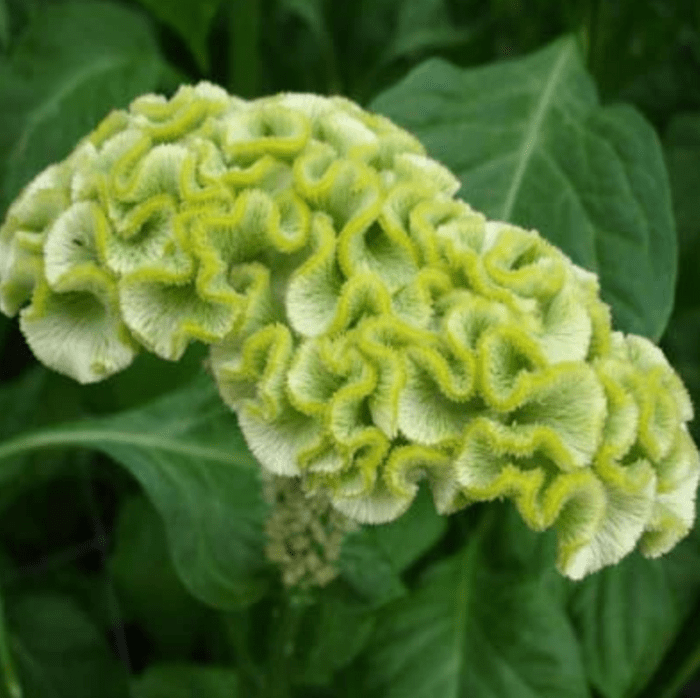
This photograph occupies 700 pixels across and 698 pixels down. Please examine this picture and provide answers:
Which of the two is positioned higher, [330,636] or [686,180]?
[686,180]

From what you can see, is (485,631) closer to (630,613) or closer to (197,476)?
(630,613)

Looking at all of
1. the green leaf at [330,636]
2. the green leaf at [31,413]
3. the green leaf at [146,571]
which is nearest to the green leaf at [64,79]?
the green leaf at [31,413]

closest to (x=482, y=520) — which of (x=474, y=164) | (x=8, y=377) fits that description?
(x=474, y=164)

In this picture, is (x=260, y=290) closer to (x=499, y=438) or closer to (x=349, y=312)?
(x=349, y=312)

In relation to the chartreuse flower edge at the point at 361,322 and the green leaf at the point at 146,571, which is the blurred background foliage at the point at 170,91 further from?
the chartreuse flower edge at the point at 361,322

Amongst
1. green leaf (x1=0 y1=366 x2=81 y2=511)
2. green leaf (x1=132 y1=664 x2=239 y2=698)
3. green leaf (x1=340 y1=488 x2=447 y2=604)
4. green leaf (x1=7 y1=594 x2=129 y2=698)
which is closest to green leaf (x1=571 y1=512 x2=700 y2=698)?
green leaf (x1=340 y1=488 x2=447 y2=604)

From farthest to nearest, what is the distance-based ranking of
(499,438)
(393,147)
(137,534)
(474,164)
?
(137,534)
(474,164)
(393,147)
(499,438)

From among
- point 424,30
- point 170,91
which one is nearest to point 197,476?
point 170,91
